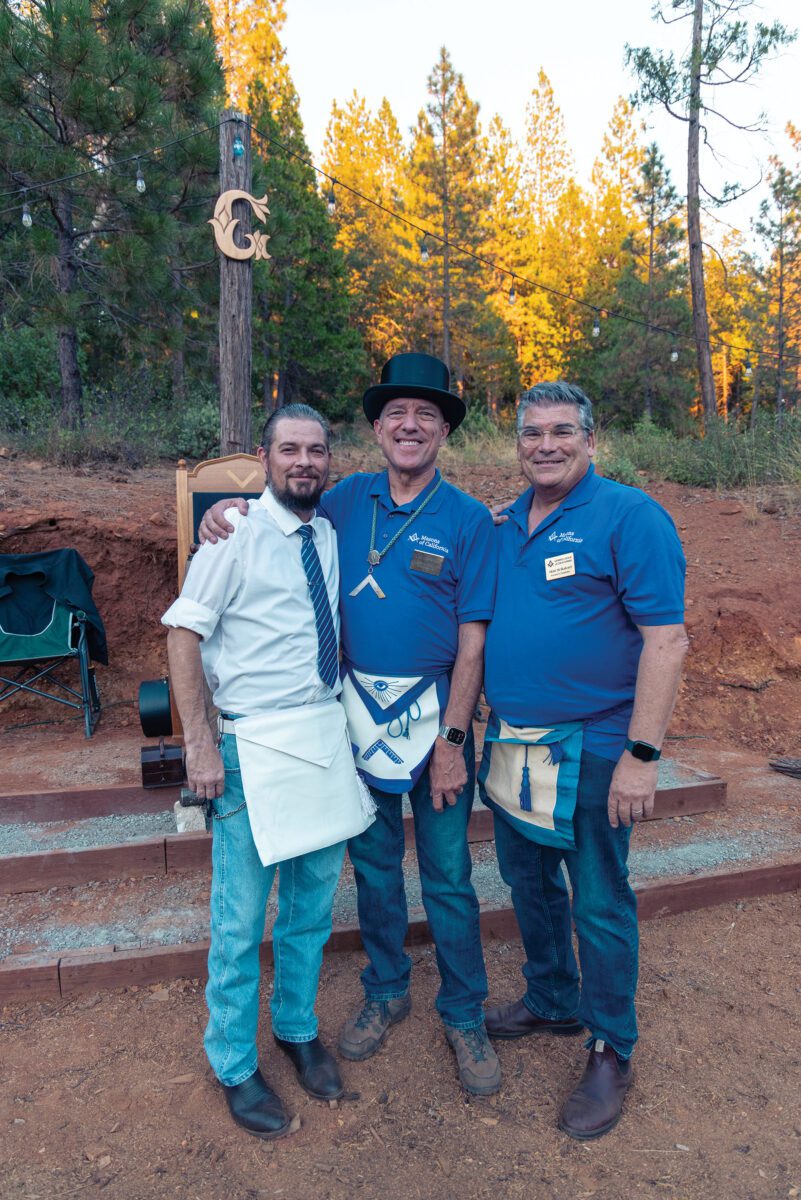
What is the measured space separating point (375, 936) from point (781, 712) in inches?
182

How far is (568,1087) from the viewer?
254cm

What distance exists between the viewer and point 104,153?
9.33 meters

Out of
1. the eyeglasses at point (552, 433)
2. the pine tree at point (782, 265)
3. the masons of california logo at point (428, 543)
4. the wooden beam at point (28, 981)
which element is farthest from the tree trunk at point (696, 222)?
the wooden beam at point (28, 981)

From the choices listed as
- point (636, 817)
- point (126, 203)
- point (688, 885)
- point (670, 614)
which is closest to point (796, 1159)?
point (636, 817)

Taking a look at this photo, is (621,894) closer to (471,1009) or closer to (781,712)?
(471,1009)

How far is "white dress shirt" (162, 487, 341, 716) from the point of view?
2.25 m

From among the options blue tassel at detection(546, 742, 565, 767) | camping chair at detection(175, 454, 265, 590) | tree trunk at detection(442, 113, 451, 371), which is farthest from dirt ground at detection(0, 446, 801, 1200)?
tree trunk at detection(442, 113, 451, 371)

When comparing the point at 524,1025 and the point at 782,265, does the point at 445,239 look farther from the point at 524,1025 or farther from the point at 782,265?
the point at 524,1025

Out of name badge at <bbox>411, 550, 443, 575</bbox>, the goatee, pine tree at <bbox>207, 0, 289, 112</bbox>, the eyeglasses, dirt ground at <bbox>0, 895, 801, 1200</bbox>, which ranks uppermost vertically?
pine tree at <bbox>207, 0, 289, 112</bbox>

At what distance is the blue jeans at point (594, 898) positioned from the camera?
2355 mm

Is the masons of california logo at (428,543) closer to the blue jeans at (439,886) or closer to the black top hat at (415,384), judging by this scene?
the black top hat at (415,384)

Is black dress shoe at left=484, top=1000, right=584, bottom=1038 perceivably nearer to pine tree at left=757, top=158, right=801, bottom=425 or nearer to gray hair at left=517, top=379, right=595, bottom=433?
gray hair at left=517, top=379, right=595, bottom=433

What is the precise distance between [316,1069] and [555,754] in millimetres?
1271

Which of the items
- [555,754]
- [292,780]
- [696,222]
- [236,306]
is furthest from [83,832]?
[696,222]
